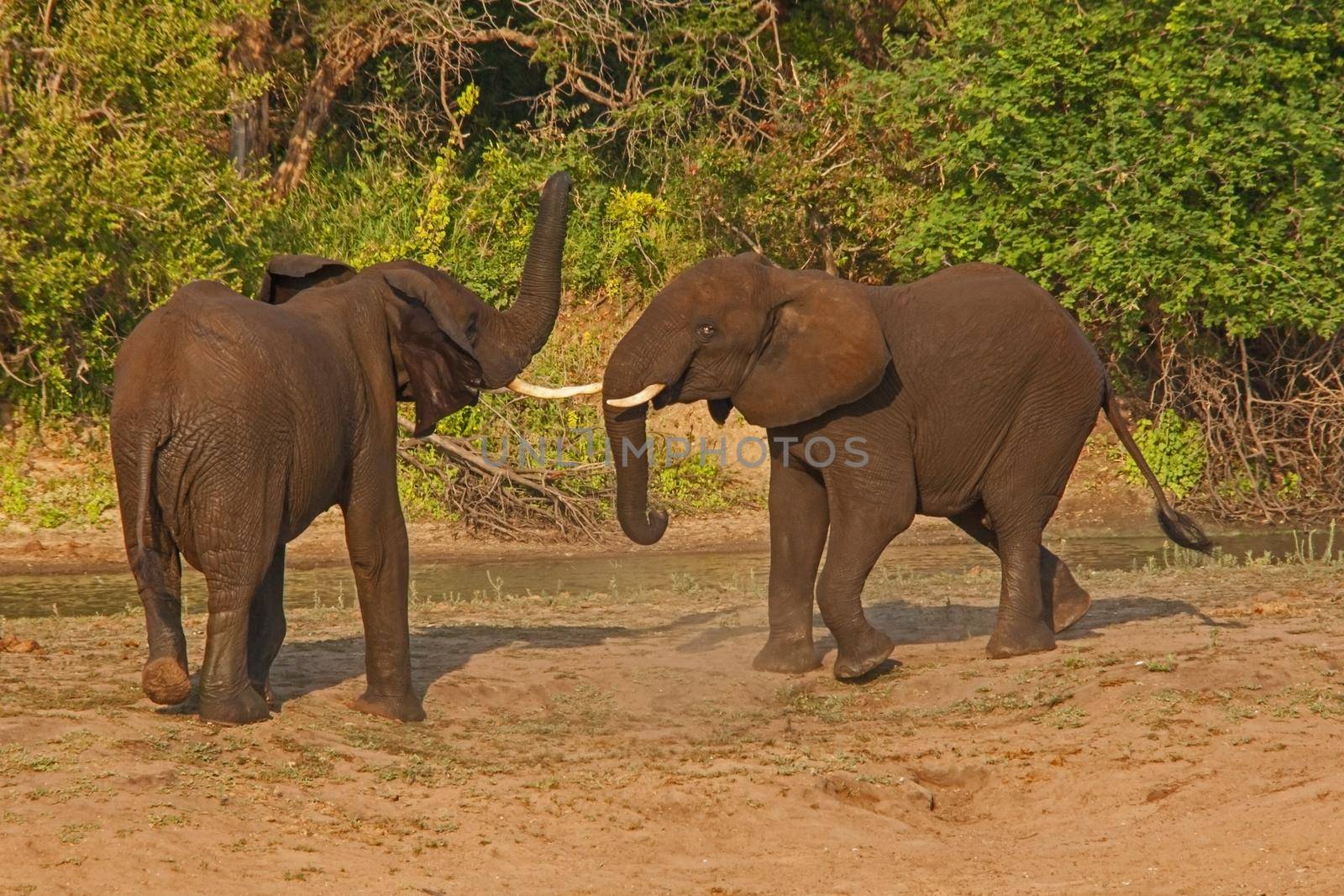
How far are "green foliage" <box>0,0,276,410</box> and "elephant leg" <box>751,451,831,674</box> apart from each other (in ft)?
31.5

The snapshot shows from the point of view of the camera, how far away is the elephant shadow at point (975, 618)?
34.9 ft

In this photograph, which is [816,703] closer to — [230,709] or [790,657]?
[790,657]

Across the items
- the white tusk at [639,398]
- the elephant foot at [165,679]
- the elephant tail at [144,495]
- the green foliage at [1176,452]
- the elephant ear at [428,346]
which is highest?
the elephant ear at [428,346]

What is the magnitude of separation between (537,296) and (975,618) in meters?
3.95

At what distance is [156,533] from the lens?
7.47 meters

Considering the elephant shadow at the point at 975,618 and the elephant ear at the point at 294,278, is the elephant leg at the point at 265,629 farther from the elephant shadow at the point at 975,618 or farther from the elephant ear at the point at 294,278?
the elephant shadow at the point at 975,618

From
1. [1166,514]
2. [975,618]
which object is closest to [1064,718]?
[1166,514]

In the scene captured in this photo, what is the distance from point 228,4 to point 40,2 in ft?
6.20

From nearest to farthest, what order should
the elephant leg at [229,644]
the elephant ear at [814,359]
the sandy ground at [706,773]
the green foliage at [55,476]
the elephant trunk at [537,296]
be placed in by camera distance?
the sandy ground at [706,773]
the elephant leg at [229,644]
the elephant trunk at [537,296]
the elephant ear at [814,359]
the green foliage at [55,476]

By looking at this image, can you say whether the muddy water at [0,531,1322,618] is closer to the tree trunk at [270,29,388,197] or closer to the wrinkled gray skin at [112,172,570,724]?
the wrinkled gray skin at [112,172,570,724]

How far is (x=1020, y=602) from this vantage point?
9.72m

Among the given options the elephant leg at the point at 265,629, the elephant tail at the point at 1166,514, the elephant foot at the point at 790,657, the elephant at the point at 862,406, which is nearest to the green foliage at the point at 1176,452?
the elephant tail at the point at 1166,514

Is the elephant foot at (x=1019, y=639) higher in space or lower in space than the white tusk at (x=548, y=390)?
lower

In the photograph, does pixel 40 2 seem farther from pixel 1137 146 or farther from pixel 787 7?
pixel 1137 146
